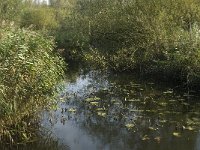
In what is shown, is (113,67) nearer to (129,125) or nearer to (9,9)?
(129,125)

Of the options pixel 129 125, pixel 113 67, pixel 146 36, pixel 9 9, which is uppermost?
pixel 9 9

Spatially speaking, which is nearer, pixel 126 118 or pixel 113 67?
pixel 126 118

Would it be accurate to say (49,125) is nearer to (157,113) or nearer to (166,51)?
(157,113)

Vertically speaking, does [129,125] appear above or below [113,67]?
below

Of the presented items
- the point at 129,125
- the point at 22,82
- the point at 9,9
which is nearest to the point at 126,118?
the point at 129,125

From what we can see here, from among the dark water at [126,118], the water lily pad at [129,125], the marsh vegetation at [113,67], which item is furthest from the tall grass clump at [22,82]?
the water lily pad at [129,125]

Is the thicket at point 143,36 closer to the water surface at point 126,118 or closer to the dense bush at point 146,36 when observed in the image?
the dense bush at point 146,36

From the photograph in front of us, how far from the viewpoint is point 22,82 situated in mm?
9453

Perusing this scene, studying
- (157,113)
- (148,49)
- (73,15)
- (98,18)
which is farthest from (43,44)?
(73,15)

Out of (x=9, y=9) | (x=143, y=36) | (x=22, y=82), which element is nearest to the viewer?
(x=22, y=82)

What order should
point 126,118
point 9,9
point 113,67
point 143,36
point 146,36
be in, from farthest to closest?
point 9,9
point 113,67
point 143,36
point 146,36
point 126,118

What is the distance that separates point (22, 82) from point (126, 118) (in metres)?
4.09

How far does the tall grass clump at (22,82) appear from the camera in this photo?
9.25m

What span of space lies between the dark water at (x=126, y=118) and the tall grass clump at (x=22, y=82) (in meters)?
1.08
